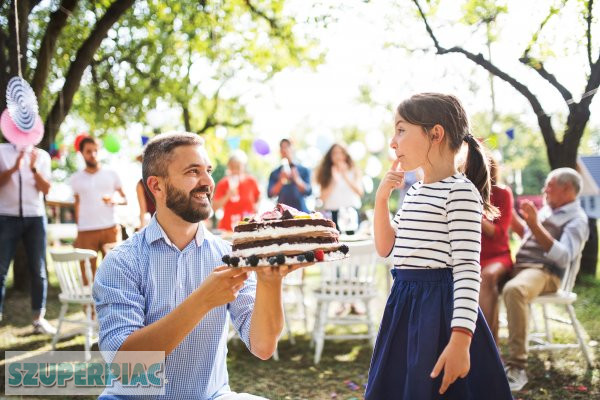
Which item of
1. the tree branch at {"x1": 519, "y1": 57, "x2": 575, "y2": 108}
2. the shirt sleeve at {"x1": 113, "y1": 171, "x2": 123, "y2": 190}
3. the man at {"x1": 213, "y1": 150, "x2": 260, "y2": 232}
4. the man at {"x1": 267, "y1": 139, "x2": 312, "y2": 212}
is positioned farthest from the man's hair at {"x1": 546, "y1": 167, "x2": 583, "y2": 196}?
the shirt sleeve at {"x1": 113, "y1": 171, "x2": 123, "y2": 190}

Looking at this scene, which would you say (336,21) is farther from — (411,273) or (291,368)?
(411,273)

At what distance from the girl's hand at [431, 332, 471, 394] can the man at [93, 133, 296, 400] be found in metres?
0.50

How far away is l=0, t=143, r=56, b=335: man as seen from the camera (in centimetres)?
557

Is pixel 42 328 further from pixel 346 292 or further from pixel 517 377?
pixel 517 377

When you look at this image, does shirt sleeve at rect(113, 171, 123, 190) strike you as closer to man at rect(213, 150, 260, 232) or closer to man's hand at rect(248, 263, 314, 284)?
man at rect(213, 150, 260, 232)

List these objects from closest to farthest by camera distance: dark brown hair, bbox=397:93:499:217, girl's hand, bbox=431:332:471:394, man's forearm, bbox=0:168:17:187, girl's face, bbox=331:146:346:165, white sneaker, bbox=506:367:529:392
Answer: girl's hand, bbox=431:332:471:394
dark brown hair, bbox=397:93:499:217
white sneaker, bbox=506:367:529:392
man's forearm, bbox=0:168:17:187
girl's face, bbox=331:146:346:165

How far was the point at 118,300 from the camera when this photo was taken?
1.75 meters

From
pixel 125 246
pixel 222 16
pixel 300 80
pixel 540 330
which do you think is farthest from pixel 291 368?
pixel 300 80

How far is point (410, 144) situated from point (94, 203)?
190 inches

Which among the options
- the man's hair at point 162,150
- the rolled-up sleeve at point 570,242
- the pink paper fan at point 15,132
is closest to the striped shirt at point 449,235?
the man's hair at point 162,150

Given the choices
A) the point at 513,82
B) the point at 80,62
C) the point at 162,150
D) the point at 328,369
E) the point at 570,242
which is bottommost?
the point at 328,369

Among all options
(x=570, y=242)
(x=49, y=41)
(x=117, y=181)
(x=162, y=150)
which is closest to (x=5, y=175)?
(x=117, y=181)

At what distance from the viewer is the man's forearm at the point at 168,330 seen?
165cm

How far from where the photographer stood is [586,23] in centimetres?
520
